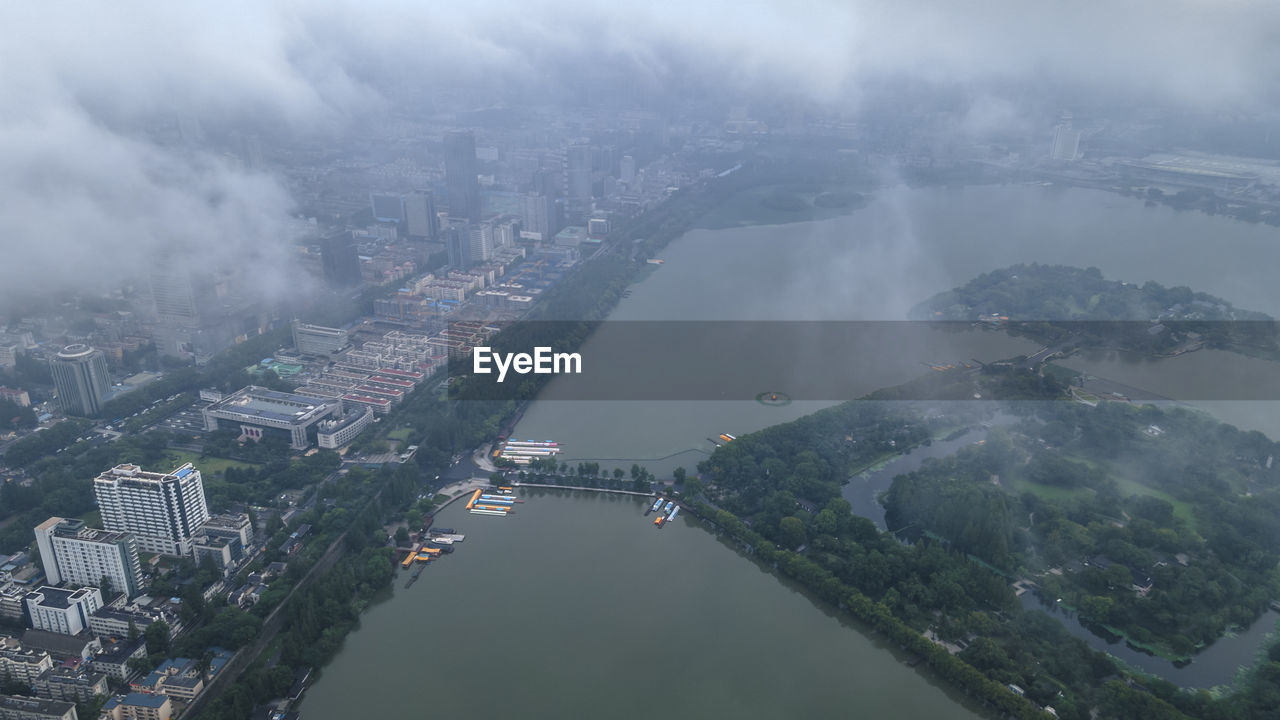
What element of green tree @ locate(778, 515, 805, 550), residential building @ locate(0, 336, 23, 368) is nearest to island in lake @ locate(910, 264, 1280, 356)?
green tree @ locate(778, 515, 805, 550)

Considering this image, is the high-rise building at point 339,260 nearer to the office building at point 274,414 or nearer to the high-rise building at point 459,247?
the high-rise building at point 459,247

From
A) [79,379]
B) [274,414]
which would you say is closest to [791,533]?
[274,414]

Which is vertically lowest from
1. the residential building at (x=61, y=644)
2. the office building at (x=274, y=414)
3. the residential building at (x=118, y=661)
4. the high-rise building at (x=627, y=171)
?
the residential building at (x=118, y=661)

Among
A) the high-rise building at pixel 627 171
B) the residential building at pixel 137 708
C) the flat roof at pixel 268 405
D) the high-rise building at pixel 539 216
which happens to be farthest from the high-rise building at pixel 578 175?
the residential building at pixel 137 708

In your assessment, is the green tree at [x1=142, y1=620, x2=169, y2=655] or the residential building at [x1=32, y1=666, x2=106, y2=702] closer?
the residential building at [x1=32, y1=666, x2=106, y2=702]

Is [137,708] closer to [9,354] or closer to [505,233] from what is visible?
[9,354]

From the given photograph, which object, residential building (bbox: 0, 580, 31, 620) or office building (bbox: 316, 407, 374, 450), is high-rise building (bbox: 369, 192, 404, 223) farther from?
residential building (bbox: 0, 580, 31, 620)

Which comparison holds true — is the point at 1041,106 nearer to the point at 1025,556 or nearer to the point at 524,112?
the point at 524,112

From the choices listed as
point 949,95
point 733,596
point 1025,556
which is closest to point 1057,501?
point 1025,556
